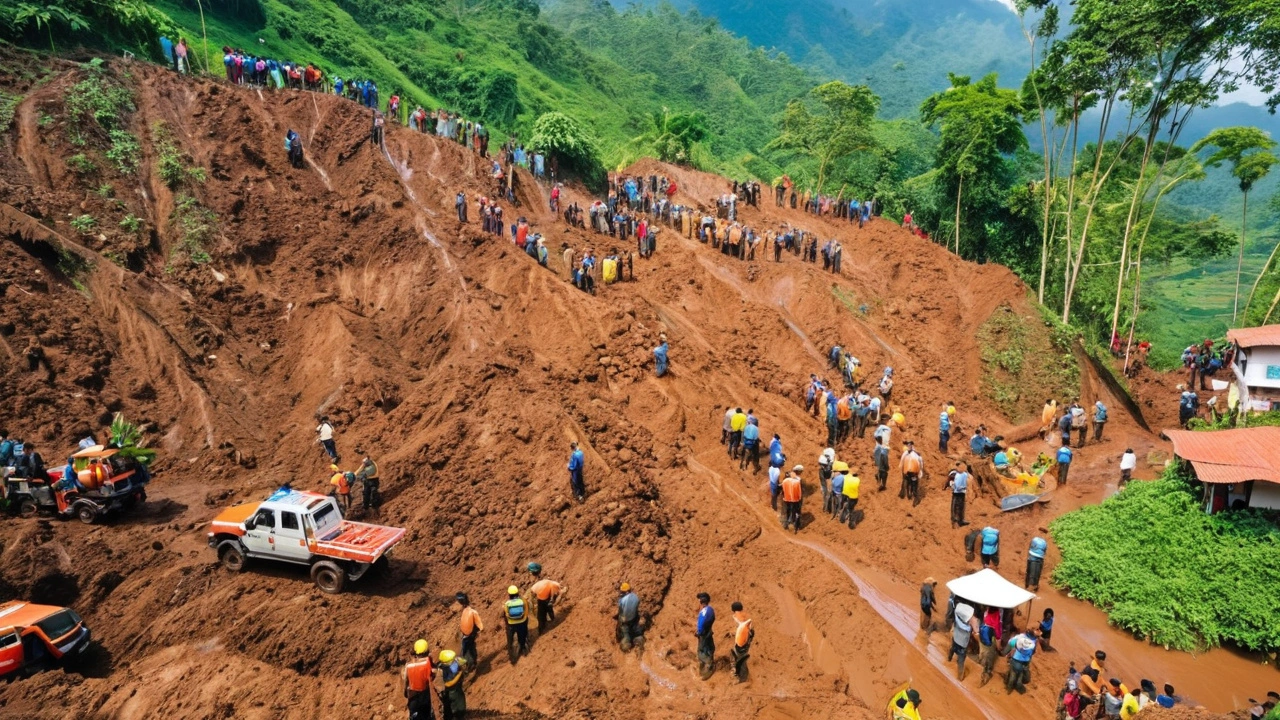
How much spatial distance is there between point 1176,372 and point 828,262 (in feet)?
56.4

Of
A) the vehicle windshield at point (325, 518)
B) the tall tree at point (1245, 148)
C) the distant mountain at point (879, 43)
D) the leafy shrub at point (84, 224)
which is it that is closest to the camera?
the vehicle windshield at point (325, 518)

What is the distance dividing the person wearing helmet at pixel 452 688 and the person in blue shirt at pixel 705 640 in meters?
3.86

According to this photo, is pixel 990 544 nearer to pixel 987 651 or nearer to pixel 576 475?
pixel 987 651

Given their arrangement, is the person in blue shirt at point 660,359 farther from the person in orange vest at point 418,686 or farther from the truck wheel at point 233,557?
the person in orange vest at point 418,686

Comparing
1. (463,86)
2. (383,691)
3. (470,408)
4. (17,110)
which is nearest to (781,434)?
(470,408)

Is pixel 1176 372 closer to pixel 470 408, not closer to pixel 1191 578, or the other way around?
pixel 1191 578

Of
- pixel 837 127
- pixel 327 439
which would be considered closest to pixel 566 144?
pixel 837 127

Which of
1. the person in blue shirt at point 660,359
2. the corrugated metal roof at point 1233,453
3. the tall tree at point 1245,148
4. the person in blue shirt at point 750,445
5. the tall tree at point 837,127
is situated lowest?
the person in blue shirt at point 750,445

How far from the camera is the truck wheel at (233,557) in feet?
43.9

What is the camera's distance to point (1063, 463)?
18969 mm

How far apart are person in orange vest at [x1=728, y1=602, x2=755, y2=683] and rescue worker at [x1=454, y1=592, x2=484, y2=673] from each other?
4207 mm

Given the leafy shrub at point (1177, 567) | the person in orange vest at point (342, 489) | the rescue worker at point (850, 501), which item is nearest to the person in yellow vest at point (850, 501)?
the rescue worker at point (850, 501)

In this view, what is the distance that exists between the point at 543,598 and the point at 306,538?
4.47 metres

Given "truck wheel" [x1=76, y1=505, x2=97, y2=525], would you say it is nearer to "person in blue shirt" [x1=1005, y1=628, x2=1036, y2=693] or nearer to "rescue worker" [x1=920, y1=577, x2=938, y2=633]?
"rescue worker" [x1=920, y1=577, x2=938, y2=633]
